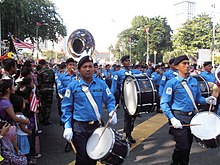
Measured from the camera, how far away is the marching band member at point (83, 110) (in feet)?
11.5

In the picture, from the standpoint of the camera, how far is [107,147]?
3141 millimetres

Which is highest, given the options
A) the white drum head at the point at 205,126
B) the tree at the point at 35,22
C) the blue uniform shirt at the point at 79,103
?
the tree at the point at 35,22

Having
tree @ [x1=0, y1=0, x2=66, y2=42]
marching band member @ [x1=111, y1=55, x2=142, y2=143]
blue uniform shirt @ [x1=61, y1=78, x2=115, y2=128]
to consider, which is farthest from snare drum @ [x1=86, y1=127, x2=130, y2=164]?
tree @ [x1=0, y1=0, x2=66, y2=42]

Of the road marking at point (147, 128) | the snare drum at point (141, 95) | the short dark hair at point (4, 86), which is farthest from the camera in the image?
the road marking at point (147, 128)

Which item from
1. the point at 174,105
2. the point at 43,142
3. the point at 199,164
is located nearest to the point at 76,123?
the point at 174,105

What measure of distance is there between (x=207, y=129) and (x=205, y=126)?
0.05 metres

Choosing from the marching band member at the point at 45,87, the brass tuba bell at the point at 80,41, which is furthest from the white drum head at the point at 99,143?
the brass tuba bell at the point at 80,41

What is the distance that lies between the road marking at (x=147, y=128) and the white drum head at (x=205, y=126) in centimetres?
195

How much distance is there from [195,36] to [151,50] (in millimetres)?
13720

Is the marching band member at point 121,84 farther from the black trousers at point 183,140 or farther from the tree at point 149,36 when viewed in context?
the tree at point 149,36

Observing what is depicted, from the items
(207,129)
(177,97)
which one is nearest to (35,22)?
(177,97)

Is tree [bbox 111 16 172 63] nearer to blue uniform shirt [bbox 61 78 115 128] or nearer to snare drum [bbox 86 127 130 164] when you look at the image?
blue uniform shirt [bbox 61 78 115 128]

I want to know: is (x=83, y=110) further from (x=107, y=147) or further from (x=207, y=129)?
(x=207, y=129)

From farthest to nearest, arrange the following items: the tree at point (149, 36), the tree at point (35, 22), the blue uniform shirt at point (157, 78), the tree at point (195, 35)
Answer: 1. the tree at point (149, 36)
2. the tree at point (195, 35)
3. the tree at point (35, 22)
4. the blue uniform shirt at point (157, 78)
